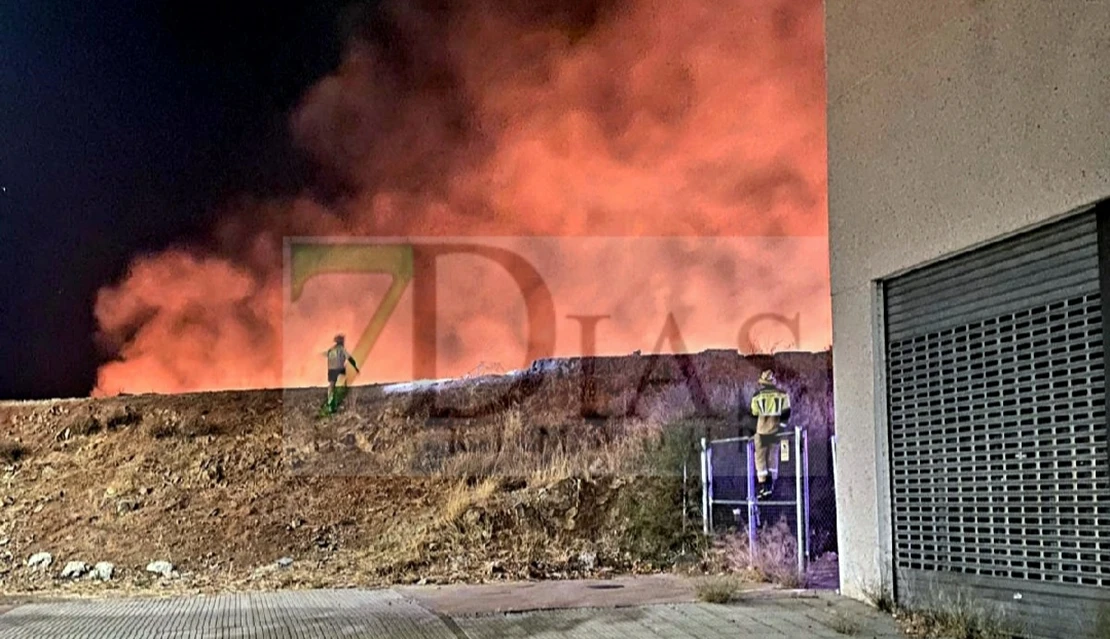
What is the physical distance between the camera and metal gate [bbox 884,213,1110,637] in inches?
285

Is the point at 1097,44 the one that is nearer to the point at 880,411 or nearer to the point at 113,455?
the point at 880,411

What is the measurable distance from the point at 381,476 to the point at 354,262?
3.90m

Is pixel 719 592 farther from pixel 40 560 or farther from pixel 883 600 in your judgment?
pixel 40 560

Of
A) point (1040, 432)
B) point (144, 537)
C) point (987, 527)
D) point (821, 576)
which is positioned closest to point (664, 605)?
point (821, 576)

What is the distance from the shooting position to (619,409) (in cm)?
2156

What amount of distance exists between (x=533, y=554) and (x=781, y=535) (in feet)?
12.0

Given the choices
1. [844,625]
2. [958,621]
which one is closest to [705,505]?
[844,625]

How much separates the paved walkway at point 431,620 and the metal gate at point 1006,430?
3.04ft

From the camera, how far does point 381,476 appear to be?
19.6m

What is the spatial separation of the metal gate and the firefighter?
42.2ft

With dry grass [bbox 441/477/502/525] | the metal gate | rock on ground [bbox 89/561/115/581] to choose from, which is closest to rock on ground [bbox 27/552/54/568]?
rock on ground [bbox 89/561/115/581]

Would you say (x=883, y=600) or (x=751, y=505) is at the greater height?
(x=751, y=505)

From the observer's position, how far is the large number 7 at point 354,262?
1956 centimetres

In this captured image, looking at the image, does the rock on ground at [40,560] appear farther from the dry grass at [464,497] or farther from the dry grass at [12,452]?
the dry grass at [464,497]
